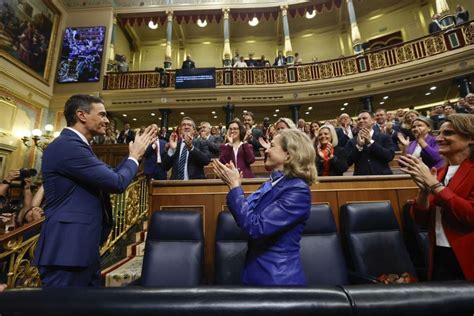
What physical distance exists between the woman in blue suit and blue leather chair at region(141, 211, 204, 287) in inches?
31.2

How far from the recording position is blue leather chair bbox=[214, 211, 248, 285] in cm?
174

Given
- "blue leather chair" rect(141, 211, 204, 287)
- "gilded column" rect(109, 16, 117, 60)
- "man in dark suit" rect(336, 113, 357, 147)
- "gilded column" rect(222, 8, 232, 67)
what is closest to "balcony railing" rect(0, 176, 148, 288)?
"blue leather chair" rect(141, 211, 204, 287)

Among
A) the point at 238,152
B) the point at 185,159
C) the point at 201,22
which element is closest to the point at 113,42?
the point at 201,22

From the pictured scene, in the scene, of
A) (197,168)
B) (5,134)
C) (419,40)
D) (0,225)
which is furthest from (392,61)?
(5,134)

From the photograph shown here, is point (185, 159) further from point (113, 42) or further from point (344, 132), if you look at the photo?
point (113, 42)

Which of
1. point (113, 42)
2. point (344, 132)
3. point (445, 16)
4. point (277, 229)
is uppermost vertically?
point (113, 42)

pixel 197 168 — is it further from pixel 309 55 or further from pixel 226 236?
pixel 309 55

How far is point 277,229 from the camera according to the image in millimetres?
959

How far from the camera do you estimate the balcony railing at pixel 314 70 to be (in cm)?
724

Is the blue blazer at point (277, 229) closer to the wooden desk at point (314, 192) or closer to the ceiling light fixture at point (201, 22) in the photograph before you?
the wooden desk at point (314, 192)

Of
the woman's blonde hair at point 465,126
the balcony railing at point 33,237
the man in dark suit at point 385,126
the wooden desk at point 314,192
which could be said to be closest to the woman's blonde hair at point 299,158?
the woman's blonde hair at point 465,126

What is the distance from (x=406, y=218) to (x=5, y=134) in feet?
30.1

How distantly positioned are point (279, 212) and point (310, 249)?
1.00 meters

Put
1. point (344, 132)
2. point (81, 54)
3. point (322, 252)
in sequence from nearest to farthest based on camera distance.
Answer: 1. point (322, 252)
2. point (344, 132)
3. point (81, 54)
